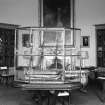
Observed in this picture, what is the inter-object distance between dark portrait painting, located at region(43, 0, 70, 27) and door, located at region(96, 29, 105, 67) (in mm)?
1625

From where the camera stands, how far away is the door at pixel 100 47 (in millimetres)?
9648

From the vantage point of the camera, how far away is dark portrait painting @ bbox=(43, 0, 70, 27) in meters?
10.1

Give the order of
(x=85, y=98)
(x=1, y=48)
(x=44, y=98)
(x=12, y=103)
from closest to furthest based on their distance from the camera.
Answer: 1. (x=44, y=98)
2. (x=12, y=103)
3. (x=85, y=98)
4. (x=1, y=48)

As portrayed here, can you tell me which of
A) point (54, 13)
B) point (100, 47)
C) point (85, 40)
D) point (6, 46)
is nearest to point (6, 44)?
point (6, 46)

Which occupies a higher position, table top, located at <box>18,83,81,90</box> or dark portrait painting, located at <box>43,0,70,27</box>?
dark portrait painting, located at <box>43,0,70,27</box>

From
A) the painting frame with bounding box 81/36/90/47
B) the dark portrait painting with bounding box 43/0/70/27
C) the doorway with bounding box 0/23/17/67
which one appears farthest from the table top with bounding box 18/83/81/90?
the dark portrait painting with bounding box 43/0/70/27

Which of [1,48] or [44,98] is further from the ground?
[1,48]

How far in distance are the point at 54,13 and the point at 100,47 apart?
9.31 ft

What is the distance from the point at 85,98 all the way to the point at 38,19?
4950mm

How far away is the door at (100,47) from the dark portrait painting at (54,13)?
1625 millimetres

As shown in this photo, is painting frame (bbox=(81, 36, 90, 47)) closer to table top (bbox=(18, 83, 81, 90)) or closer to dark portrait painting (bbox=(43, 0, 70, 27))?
dark portrait painting (bbox=(43, 0, 70, 27))

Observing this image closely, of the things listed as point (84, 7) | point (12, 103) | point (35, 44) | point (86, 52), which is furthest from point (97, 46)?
point (12, 103)

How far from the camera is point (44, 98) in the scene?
557cm

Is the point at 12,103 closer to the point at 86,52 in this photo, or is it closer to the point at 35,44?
the point at 35,44
